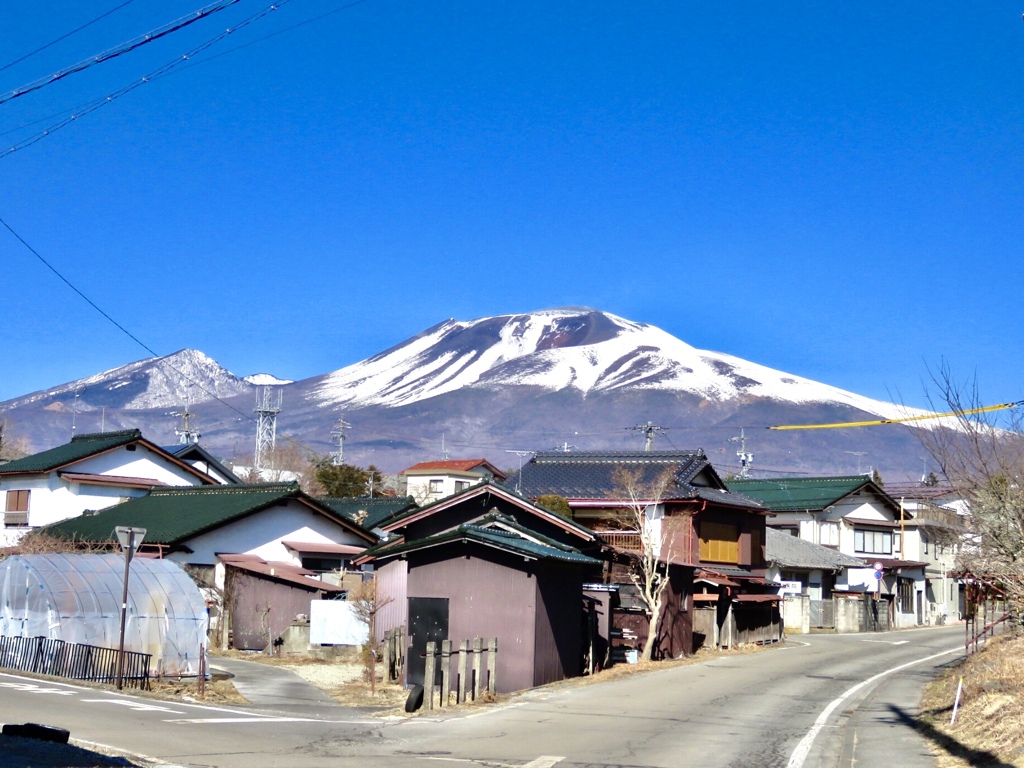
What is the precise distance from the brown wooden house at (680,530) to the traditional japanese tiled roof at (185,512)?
870 cm

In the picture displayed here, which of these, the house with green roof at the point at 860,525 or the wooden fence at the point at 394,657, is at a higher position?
the house with green roof at the point at 860,525

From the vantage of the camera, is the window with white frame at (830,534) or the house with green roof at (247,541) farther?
the window with white frame at (830,534)

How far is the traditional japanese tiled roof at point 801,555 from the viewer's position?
54.9 meters

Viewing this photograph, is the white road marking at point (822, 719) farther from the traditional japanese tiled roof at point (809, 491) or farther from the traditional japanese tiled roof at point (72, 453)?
the traditional japanese tiled roof at point (72, 453)

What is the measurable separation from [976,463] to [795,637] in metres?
22.3

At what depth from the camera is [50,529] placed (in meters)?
44.2

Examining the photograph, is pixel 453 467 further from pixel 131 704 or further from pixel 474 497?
pixel 131 704

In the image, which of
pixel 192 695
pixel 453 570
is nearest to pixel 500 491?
pixel 453 570

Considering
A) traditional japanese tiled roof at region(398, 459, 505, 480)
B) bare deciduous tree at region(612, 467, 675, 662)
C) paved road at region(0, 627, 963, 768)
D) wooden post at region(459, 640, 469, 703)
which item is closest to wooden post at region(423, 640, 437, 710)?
paved road at region(0, 627, 963, 768)

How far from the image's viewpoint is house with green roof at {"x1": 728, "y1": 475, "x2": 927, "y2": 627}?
2426 inches

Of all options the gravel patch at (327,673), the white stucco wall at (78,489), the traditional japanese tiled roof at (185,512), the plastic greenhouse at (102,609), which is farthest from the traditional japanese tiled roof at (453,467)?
the plastic greenhouse at (102,609)

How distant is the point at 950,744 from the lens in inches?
620

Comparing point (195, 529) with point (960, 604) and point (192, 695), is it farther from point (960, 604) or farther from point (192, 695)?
point (960, 604)

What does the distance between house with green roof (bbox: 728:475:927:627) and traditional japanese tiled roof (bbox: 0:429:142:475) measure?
35008mm
